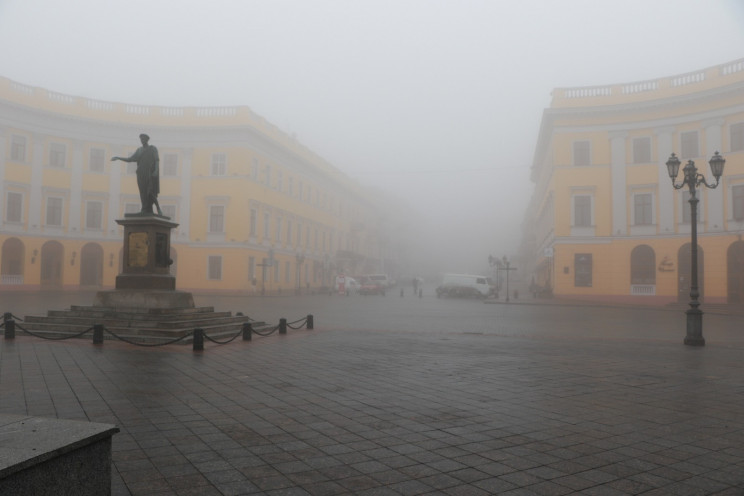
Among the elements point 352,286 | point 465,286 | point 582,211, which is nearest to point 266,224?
point 352,286

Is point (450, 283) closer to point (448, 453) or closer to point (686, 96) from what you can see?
point (686, 96)

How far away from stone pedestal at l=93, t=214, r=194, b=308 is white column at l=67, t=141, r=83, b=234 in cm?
3267

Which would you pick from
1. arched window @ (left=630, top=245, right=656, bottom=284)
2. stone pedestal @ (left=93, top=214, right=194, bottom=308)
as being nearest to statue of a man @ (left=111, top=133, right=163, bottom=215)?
stone pedestal @ (left=93, top=214, right=194, bottom=308)

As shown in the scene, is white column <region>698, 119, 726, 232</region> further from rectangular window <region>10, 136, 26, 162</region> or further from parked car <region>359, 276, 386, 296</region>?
rectangular window <region>10, 136, 26, 162</region>

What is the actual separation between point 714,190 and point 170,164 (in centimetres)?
3802

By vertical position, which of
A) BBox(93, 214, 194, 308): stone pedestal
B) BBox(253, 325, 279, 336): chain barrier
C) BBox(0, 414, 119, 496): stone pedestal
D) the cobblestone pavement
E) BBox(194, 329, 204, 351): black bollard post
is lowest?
the cobblestone pavement

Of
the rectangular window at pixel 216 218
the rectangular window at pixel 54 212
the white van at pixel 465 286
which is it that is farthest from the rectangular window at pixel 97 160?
the white van at pixel 465 286

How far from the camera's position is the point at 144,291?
13.3 meters

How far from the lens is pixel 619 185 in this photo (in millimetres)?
37062

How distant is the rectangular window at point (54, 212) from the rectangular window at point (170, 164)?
25.7 ft

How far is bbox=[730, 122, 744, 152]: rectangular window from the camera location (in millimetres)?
33375

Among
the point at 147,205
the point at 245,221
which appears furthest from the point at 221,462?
the point at 245,221

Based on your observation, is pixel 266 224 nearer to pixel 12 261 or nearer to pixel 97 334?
pixel 12 261

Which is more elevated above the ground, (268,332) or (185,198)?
(185,198)
